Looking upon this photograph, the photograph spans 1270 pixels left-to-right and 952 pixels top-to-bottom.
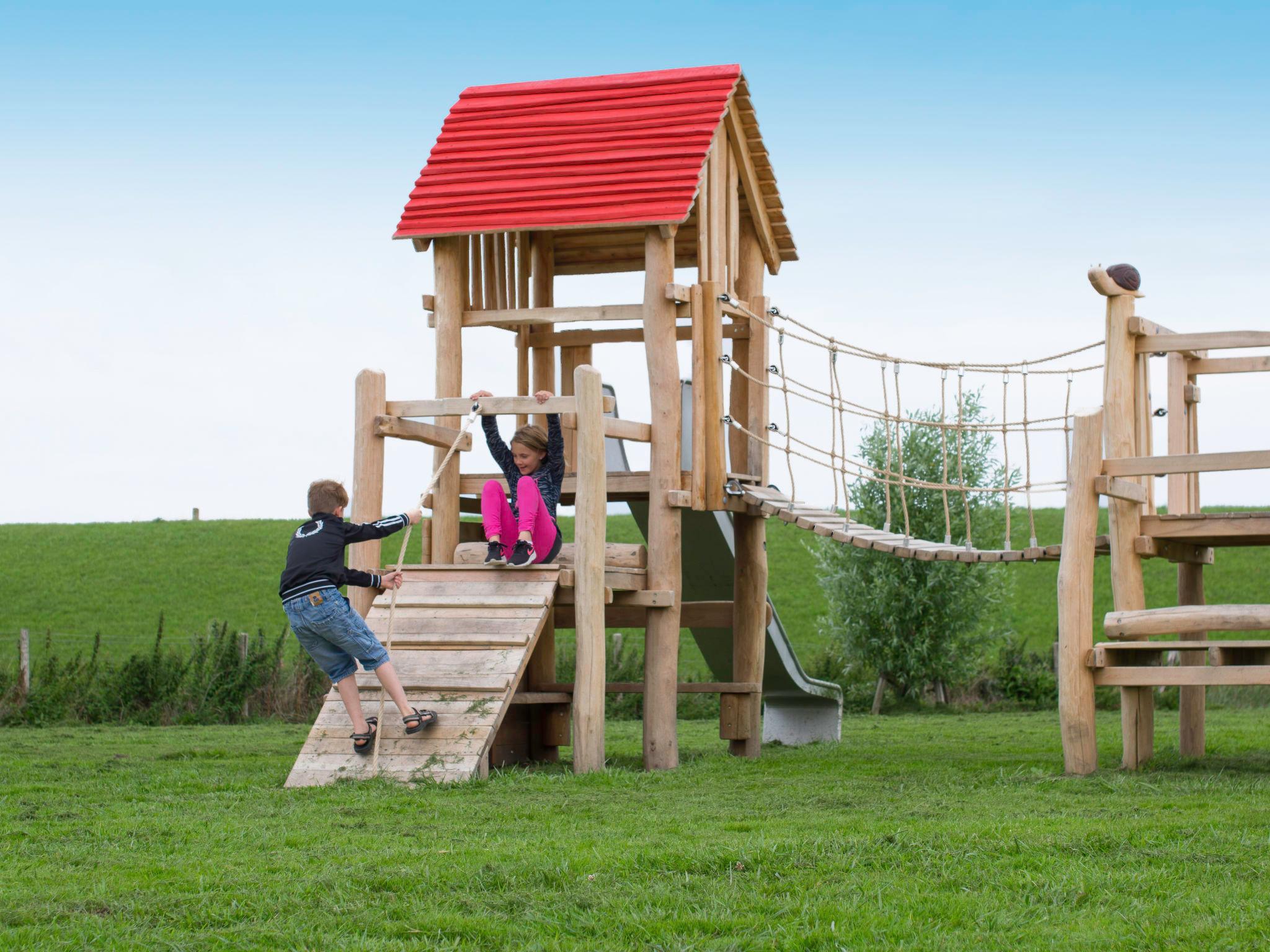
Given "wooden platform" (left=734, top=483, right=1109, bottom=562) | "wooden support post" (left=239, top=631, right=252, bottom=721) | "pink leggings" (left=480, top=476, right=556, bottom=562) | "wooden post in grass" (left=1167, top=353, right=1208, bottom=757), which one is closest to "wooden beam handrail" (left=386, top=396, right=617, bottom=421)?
"pink leggings" (left=480, top=476, right=556, bottom=562)

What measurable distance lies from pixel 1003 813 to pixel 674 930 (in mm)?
2636

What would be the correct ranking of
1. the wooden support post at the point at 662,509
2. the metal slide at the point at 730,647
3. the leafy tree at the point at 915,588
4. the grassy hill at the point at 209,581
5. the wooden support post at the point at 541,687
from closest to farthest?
the wooden support post at the point at 662,509
the wooden support post at the point at 541,687
the metal slide at the point at 730,647
the leafy tree at the point at 915,588
the grassy hill at the point at 209,581

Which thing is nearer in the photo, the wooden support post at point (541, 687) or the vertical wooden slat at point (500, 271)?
the wooden support post at point (541, 687)

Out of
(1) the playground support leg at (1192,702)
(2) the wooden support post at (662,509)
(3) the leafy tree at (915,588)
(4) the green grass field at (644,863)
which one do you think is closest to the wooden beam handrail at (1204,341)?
(1) the playground support leg at (1192,702)

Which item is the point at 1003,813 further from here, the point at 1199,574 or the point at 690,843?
the point at 1199,574

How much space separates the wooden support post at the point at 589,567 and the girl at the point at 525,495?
25cm

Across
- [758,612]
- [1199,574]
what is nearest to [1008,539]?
[1199,574]

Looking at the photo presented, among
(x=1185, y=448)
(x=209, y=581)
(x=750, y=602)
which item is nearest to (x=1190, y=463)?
(x=1185, y=448)

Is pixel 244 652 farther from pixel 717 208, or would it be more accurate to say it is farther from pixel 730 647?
pixel 717 208

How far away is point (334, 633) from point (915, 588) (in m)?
13.5

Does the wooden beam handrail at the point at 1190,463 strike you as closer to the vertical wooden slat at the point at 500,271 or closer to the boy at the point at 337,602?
the boy at the point at 337,602

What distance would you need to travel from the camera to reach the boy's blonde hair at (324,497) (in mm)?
8094

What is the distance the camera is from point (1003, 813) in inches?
252

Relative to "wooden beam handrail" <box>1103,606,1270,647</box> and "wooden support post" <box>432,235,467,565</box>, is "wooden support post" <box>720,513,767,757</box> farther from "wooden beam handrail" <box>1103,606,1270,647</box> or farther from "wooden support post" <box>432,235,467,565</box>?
"wooden beam handrail" <box>1103,606,1270,647</box>
